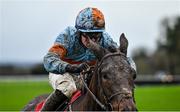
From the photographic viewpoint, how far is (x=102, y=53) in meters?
6.63

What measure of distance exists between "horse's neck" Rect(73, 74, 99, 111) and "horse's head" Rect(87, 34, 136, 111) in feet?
0.42

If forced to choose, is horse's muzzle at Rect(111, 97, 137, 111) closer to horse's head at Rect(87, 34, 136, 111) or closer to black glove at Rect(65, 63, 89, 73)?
horse's head at Rect(87, 34, 136, 111)

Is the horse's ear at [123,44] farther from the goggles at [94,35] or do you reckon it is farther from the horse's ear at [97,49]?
the goggles at [94,35]

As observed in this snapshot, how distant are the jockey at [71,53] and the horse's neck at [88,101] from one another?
0.24m

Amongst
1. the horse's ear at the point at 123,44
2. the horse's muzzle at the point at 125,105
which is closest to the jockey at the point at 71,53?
the horse's ear at the point at 123,44

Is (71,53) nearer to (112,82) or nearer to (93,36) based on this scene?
(93,36)

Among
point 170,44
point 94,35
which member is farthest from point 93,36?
point 170,44

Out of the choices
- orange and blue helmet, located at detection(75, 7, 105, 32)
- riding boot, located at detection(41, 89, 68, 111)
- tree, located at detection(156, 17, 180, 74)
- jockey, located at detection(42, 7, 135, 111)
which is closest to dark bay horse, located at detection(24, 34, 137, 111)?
jockey, located at detection(42, 7, 135, 111)

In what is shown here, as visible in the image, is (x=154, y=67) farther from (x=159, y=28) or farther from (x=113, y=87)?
(x=113, y=87)

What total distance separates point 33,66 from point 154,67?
23.1m

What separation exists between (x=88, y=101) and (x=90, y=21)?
40.3 inches

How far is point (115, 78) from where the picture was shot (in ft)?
20.8

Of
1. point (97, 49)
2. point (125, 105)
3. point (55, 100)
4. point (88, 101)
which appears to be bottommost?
point (55, 100)

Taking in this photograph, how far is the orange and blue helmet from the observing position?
7234mm
